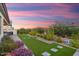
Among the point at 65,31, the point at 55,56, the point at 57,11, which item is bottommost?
the point at 55,56

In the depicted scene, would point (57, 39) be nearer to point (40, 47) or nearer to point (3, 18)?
point (40, 47)

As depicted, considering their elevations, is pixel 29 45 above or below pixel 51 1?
below

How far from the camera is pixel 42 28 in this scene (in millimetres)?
4684

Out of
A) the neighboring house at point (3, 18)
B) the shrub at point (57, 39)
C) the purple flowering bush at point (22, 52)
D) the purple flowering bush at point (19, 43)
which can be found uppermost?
the neighboring house at point (3, 18)

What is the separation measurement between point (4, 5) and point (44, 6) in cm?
58

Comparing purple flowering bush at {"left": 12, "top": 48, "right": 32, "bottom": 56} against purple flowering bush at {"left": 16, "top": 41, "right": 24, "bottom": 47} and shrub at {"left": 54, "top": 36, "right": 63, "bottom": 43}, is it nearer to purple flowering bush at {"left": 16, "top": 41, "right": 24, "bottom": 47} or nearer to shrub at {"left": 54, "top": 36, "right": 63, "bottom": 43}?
purple flowering bush at {"left": 16, "top": 41, "right": 24, "bottom": 47}

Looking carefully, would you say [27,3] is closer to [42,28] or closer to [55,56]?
[42,28]

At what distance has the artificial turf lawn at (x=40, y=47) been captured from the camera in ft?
15.4

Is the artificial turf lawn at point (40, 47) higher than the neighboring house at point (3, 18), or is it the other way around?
the neighboring house at point (3, 18)

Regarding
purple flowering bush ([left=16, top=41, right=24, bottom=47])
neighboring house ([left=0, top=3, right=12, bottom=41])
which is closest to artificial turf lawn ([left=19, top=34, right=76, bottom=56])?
purple flowering bush ([left=16, top=41, right=24, bottom=47])

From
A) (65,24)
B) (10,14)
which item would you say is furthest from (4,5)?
(65,24)

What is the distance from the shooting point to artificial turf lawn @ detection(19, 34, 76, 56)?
469cm

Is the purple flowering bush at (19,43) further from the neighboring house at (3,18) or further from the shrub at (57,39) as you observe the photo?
the shrub at (57,39)

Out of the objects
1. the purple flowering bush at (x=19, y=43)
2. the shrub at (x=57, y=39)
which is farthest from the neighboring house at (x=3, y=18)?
the shrub at (x=57, y=39)
